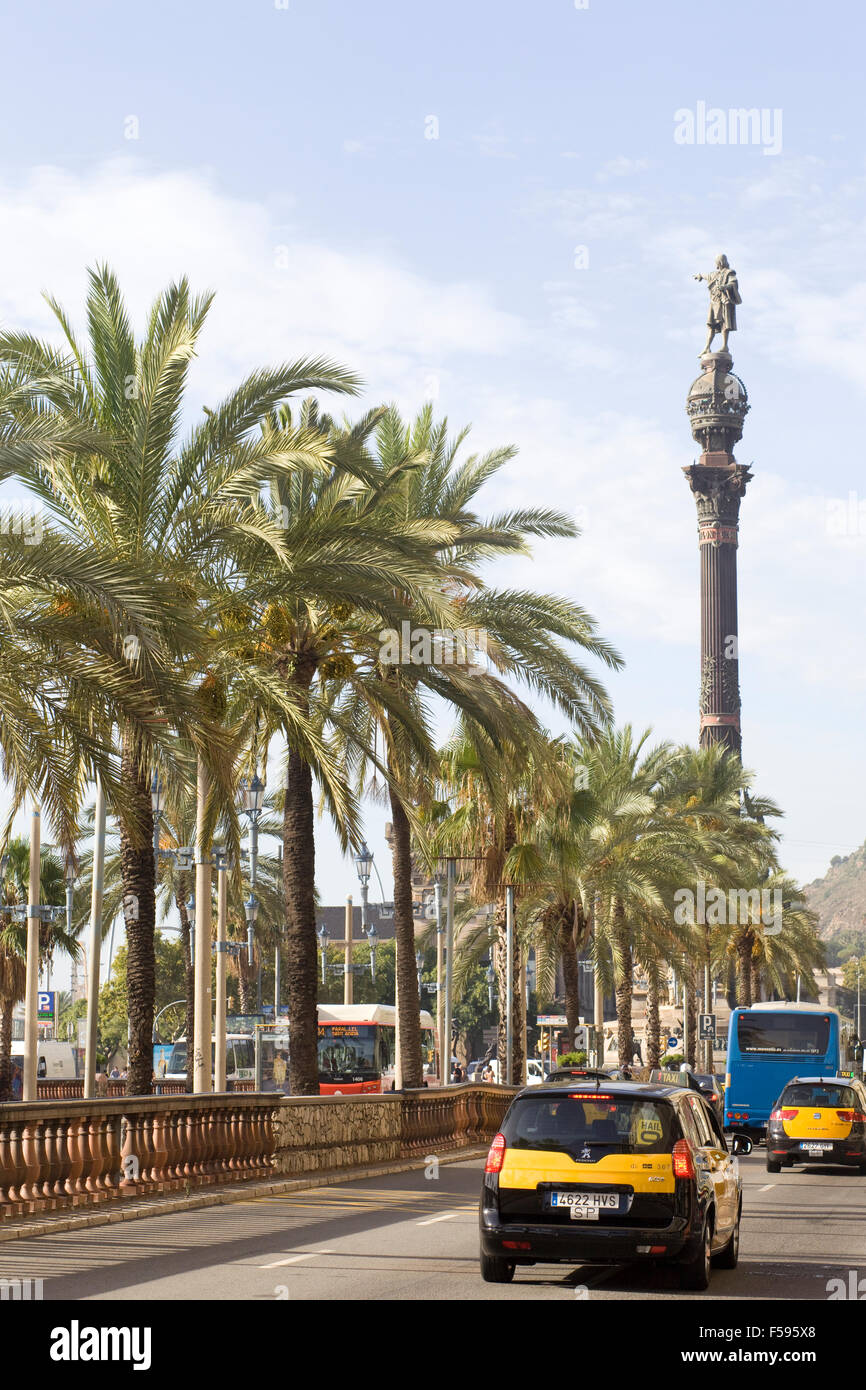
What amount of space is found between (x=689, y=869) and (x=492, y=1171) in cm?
3348

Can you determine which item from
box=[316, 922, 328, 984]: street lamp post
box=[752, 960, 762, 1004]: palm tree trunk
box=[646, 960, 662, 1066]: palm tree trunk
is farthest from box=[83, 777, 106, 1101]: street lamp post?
box=[316, 922, 328, 984]: street lamp post

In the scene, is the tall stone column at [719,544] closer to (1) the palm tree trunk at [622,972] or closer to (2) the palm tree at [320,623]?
(1) the palm tree trunk at [622,972]

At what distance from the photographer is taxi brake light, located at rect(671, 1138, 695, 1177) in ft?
36.4

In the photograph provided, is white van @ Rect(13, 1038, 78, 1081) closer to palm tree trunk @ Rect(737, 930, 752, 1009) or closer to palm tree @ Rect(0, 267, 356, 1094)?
palm tree trunk @ Rect(737, 930, 752, 1009)

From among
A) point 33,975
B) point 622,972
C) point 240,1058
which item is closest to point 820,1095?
point 33,975

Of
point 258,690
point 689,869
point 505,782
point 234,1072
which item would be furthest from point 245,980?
point 258,690

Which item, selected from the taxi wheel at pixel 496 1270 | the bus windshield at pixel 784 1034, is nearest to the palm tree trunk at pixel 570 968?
the bus windshield at pixel 784 1034

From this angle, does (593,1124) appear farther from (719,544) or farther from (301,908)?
(719,544)

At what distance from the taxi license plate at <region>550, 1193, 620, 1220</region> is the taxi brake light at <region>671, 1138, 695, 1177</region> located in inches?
17.7

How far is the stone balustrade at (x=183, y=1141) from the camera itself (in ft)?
50.5

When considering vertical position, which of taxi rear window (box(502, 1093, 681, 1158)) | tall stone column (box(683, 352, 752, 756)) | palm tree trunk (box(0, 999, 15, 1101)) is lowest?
palm tree trunk (box(0, 999, 15, 1101))

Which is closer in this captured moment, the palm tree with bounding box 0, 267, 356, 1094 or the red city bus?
the palm tree with bounding box 0, 267, 356, 1094

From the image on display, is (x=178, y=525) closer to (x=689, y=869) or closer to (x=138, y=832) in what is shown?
(x=138, y=832)
